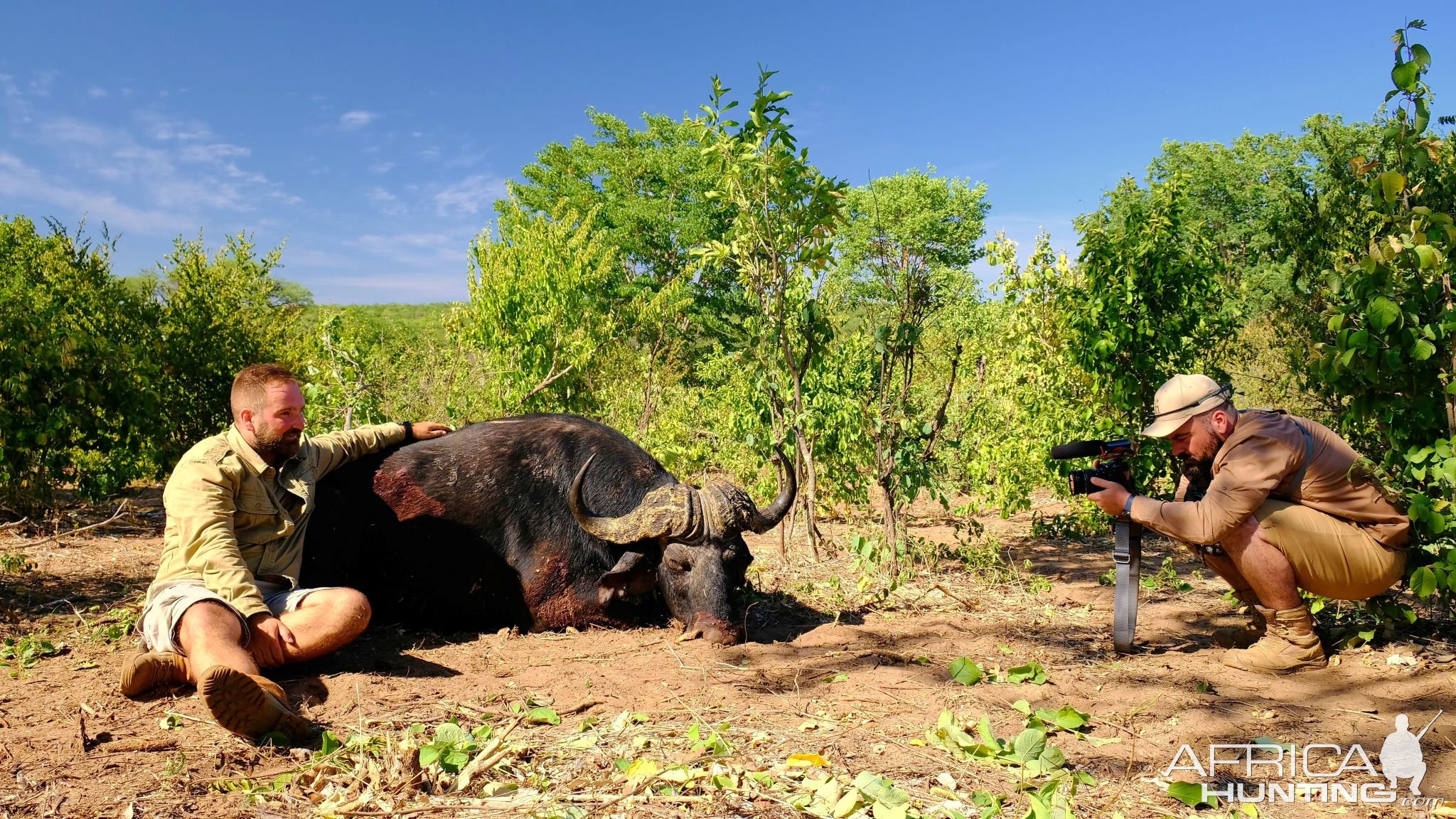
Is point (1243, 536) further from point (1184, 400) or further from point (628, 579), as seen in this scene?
point (628, 579)

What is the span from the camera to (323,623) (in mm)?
4375

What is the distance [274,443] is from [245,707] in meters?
1.55

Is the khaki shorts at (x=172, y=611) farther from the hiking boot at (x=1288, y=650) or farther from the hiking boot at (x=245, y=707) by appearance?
the hiking boot at (x=1288, y=650)

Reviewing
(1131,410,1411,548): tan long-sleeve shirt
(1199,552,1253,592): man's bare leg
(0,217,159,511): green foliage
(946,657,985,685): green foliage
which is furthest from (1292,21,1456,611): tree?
(0,217,159,511): green foliage

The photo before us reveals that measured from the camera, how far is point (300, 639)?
14.3 ft

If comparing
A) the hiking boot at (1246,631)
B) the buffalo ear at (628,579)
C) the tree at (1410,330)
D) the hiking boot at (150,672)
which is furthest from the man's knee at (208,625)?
the tree at (1410,330)

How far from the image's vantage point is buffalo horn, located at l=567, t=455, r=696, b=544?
18.2ft

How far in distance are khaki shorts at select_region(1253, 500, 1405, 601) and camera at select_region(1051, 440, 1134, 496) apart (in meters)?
0.68

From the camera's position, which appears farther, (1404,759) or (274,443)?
(274,443)

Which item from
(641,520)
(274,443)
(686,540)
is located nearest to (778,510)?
(686,540)

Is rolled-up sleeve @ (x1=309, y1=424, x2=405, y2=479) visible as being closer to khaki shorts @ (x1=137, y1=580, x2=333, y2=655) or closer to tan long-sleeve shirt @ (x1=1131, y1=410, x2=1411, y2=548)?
khaki shorts @ (x1=137, y1=580, x2=333, y2=655)

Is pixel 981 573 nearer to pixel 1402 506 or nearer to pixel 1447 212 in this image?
pixel 1402 506

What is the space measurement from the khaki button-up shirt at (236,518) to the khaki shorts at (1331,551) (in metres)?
4.95

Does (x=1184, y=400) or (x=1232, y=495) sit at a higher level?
(x=1184, y=400)
